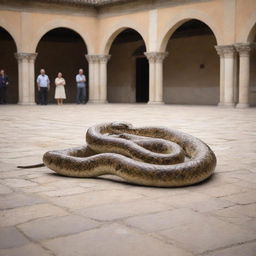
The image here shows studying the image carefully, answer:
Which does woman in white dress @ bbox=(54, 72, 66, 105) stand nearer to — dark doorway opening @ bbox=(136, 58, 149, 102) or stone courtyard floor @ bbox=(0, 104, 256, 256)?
dark doorway opening @ bbox=(136, 58, 149, 102)

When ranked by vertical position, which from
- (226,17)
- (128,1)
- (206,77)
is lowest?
(206,77)

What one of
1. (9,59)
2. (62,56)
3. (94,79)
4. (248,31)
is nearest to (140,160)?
(248,31)

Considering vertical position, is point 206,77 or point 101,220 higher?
point 206,77

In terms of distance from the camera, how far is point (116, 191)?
3.72m

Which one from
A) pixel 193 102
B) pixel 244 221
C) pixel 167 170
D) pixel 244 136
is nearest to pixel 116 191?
pixel 167 170

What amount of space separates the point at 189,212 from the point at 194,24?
22403 millimetres

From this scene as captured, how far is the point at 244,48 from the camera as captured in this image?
1884 cm

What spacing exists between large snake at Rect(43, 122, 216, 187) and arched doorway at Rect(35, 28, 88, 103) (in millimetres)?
24185

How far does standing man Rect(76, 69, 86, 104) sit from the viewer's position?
939 inches

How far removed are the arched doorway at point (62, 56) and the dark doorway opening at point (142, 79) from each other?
4.43 m

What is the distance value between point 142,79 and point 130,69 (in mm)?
969

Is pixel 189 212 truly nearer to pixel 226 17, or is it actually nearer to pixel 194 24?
pixel 226 17

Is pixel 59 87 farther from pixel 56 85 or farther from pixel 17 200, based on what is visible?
Answer: pixel 17 200

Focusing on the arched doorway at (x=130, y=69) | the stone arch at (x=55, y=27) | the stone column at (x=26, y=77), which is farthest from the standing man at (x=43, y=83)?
the arched doorway at (x=130, y=69)
